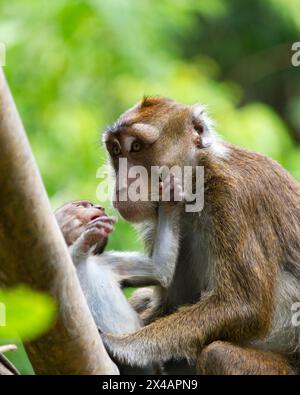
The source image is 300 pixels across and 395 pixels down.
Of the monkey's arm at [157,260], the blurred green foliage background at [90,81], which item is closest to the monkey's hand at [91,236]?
the monkey's arm at [157,260]

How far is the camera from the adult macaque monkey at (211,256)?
4.56 metres

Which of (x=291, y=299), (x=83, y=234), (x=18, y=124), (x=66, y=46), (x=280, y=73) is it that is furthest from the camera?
(x=280, y=73)

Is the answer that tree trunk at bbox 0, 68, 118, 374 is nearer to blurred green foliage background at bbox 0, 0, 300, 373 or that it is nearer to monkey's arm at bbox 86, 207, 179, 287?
monkey's arm at bbox 86, 207, 179, 287

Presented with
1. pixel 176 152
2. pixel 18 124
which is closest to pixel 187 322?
pixel 176 152

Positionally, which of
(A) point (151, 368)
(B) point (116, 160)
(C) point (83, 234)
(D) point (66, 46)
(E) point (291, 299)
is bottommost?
(A) point (151, 368)

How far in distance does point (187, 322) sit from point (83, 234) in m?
0.70

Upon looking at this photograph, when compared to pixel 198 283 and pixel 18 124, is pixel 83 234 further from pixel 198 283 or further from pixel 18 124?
pixel 18 124

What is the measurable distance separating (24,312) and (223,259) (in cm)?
285

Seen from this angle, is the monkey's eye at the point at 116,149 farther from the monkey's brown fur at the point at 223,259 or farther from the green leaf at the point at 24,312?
the green leaf at the point at 24,312

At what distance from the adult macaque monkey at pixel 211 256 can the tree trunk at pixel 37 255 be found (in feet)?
3.66

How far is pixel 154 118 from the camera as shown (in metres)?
5.09

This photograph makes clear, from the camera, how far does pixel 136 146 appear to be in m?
5.02

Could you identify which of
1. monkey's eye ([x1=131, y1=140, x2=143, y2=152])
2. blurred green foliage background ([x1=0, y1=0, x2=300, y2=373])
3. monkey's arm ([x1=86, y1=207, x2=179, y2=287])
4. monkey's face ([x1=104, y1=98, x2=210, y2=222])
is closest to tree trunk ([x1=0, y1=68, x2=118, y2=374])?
monkey's arm ([x1=86, y1=207, x2=179, y2=287])

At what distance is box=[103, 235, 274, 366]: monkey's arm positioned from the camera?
14.9ft
